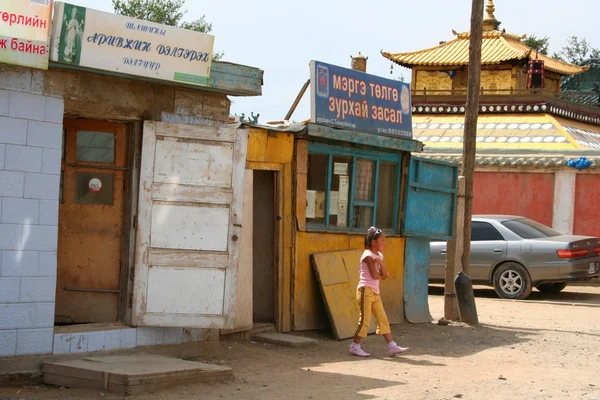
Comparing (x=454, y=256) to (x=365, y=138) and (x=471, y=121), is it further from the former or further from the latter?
(x=365, y=138)

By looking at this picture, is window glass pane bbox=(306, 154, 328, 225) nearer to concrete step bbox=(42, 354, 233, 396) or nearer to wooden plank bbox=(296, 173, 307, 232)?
wooden plank bbox=(296, 173, 307, 232)

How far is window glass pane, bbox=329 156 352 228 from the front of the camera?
12.4 m

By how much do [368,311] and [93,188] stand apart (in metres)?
3.13

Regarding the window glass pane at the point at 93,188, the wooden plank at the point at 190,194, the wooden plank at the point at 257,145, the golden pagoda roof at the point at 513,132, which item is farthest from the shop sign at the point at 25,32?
the golden pagoda roof at the point at 513,132

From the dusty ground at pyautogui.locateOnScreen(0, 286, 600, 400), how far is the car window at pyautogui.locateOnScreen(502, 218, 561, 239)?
180 inches

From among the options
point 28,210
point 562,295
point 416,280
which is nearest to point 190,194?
point 28,210

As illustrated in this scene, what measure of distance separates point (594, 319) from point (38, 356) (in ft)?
30.9

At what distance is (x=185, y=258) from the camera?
31.1ft

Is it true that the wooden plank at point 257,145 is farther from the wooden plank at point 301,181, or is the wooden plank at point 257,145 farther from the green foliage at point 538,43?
the green foliage at point 538,43

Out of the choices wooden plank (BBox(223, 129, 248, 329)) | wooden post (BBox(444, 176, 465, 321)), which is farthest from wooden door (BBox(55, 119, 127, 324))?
wooden post (BBox(444, 176, 465, 321))

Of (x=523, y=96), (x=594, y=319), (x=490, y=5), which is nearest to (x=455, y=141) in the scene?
(x=523, y=96)

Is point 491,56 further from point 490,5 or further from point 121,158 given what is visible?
point 121,158

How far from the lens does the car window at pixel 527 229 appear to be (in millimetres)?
18688

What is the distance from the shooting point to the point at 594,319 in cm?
1509
